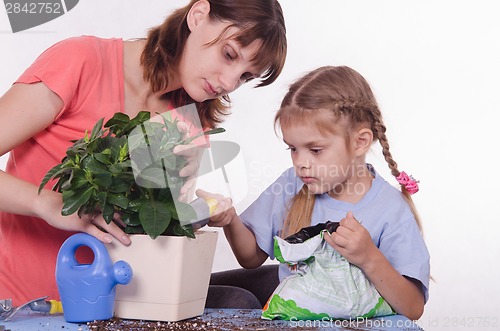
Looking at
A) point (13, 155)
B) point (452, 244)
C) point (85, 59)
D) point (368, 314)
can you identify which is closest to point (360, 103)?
point (368, 314)

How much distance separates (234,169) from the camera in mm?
1242

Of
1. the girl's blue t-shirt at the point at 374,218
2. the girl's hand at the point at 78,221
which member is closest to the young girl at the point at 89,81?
the girl's hand at the point at 78,221

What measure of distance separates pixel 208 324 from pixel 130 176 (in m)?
0.26

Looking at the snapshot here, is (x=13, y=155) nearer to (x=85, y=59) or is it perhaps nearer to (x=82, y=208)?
(x=85, y=59)

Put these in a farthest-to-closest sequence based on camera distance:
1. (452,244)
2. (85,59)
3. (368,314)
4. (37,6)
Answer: (452,244) → (37,6) → (85,59) → (368,314)

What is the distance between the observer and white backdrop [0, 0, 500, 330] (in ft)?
7.78

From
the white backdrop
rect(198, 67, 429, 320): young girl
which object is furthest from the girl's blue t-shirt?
→ the white backdrop

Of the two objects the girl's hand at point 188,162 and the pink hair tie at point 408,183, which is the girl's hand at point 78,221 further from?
the pink hair tie at point 408,183

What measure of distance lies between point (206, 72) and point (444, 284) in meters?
1.52

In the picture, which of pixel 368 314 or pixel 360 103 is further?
pixel 360 103

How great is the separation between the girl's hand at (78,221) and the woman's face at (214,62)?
1.27 ft

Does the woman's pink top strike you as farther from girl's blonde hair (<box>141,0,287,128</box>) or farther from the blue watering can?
the blue watering can

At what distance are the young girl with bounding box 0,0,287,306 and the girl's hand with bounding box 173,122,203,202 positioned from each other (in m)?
0.20

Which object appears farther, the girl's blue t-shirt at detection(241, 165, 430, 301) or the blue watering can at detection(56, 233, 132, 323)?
the girl's blue t-shirt at detection(241, 165, 430, 301)
